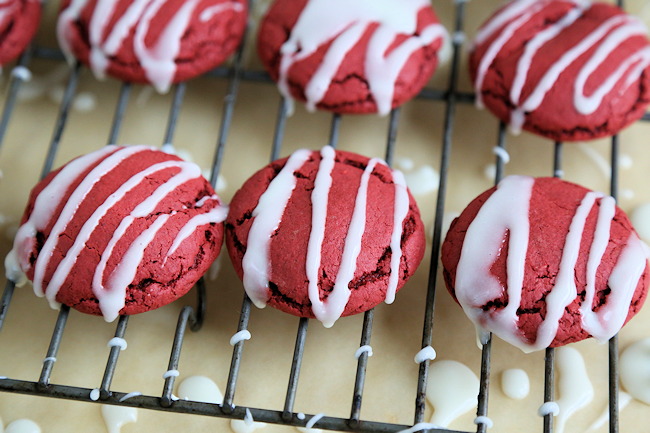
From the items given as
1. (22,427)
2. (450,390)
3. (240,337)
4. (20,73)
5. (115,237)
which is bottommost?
(22,427)

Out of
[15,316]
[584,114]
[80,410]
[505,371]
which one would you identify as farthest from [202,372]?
[584,114]

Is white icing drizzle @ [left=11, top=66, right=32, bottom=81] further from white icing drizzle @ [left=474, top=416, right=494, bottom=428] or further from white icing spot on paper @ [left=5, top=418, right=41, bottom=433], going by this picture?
white icing drizzle @ [left=474, top=416, right=494, bottom=428]

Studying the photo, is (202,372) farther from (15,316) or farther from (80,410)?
(15,316)

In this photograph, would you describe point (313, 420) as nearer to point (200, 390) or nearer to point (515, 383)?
point (200, 390)

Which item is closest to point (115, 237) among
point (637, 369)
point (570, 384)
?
point (570, 384)

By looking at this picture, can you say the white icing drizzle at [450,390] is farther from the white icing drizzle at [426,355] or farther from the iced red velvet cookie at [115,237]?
the iced red velvet cookie at [115,237]

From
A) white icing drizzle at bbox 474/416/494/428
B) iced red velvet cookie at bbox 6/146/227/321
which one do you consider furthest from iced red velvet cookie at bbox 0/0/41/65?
white icing drizzle at bbox 474/416/494/428

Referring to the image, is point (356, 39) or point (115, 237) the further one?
point (356, 39)
